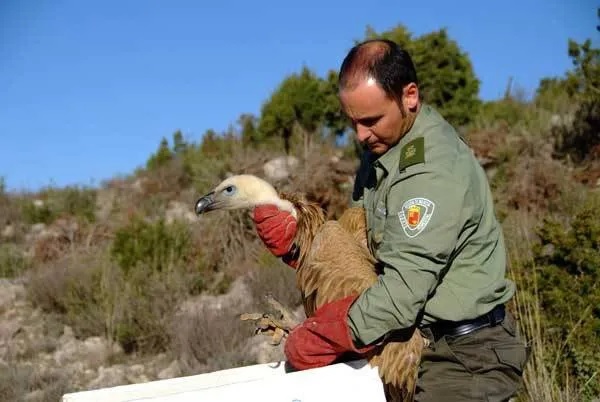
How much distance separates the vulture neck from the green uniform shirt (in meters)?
0.39

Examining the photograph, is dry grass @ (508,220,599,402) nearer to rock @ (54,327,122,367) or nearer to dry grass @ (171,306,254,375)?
dry grass @ (171,306,254,375)

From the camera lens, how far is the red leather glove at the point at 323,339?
2721 millimetres

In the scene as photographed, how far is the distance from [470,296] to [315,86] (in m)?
15.3

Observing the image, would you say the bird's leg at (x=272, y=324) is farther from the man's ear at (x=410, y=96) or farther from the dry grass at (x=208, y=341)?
the dry grass at (x=208, y=341)

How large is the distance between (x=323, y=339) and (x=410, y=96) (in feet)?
3.41

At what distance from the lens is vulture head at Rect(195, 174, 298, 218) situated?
3604mm

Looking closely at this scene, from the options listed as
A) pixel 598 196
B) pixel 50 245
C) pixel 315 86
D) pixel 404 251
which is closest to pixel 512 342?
pixel 404 251

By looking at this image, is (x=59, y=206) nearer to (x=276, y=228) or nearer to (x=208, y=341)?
(x=208, y=341)

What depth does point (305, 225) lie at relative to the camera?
139 inches

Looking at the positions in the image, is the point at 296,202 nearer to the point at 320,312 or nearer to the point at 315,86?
the point at 320,312

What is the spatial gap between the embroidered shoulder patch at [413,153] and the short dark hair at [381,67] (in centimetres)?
20

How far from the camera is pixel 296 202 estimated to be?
364cm

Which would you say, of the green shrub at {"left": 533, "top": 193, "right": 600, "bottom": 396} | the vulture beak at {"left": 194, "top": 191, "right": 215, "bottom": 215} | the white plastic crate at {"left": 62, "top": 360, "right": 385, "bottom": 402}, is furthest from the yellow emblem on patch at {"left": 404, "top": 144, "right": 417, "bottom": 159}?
the green shrub at {"left": 533, "top": 193, "right": 600, "bottom": 396}

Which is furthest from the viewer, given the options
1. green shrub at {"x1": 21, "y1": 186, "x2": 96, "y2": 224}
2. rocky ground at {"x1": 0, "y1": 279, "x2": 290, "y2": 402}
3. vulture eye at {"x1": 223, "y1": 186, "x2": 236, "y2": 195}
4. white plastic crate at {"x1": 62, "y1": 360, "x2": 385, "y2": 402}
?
green shrub at {"x1": 21, "y1": 186, "x2": 96, "y2": 224}
